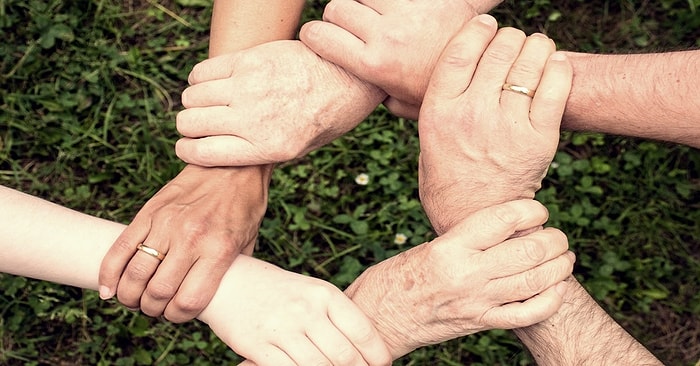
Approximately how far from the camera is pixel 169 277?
227 centimetres

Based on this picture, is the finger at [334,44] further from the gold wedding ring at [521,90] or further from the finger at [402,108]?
the gold wedding ring at [521,90]

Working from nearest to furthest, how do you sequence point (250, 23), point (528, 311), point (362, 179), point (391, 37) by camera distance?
point (528, 311) → point (391, 37) → point (250, 23) → point (362, 179)

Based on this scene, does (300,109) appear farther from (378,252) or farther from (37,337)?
(37,337)

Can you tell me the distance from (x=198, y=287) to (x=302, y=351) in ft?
1.23

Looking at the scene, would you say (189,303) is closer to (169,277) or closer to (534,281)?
(169,277)

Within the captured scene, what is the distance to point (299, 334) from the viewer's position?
2230mm

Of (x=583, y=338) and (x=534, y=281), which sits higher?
(x=534, y=281)

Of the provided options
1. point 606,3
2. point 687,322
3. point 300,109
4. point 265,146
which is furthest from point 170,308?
point 606,3

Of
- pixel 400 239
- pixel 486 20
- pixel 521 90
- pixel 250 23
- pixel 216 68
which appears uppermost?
pixel 486 20

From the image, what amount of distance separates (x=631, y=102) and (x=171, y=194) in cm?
149

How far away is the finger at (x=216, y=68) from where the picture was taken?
2.53 metres

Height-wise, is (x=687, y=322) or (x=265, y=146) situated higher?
(x=265, y=146)

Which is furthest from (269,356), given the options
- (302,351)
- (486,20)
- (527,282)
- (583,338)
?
(486,20)

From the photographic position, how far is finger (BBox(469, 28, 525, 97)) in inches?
88.5
